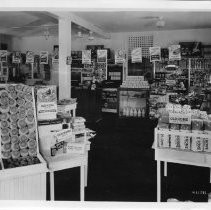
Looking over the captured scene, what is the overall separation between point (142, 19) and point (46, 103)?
Answer: 6.15 meters

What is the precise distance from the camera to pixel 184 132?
3.93 metres

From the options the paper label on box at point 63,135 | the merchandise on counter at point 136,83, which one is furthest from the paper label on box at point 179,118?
the merchandise on counter at point 136,83

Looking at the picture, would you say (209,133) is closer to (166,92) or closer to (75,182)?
(75,182)

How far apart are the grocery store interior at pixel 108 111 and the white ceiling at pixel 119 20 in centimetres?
3

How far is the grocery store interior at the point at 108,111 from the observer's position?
3.35m

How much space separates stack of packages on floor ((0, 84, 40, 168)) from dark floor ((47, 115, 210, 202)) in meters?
1.25

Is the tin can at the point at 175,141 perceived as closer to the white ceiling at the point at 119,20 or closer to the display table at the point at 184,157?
the display table at the point at 184,157

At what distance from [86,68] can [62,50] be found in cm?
464

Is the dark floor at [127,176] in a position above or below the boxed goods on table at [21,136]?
below

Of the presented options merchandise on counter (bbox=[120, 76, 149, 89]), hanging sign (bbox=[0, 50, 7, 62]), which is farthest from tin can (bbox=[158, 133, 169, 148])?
hanging sign (bbox=[0, 50, 7, 62])

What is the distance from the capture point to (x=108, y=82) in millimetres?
11734

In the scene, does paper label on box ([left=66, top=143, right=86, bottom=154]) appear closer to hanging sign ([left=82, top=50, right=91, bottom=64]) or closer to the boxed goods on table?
the boxed goods on table

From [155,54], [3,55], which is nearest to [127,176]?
[155,54]

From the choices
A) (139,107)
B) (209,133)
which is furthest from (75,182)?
(139,107)
